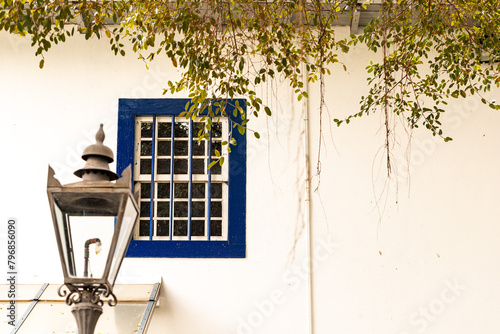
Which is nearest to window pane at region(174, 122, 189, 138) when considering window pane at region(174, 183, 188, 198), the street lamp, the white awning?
window pane at region(174, 183, 188, 198)

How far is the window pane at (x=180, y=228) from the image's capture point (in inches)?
250

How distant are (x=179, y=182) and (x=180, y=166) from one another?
16 cm

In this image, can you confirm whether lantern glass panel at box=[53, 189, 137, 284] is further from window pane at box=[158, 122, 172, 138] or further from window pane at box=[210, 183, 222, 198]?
window pane at box=[158, 122, 172, 138]

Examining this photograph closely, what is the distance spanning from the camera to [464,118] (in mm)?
6426

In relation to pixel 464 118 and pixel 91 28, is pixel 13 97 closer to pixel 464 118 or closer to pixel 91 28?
pixel 91 28

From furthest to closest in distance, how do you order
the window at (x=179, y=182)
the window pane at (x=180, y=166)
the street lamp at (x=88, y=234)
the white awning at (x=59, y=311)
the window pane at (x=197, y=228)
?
the window pane at (x=180, y=166) < the window pane at (x=197, y=228) < the window at (x=179, y=182) < the white awning at (x=59, y=311) < the street lamp at (x=88, y=234)

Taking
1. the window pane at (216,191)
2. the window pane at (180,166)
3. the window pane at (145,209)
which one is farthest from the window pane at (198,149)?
the window pane at (145,209)

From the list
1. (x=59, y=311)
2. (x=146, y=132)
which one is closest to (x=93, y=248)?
Answer: (x=59, y=311)

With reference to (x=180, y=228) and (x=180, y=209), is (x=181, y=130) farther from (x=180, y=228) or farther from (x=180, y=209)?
(x=180, y=228)

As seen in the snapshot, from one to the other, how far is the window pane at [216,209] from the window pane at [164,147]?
0.66 meters

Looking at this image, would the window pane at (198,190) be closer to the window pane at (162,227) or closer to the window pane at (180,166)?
the window pane at (180,166)

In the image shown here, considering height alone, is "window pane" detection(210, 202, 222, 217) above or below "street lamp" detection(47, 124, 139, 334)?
above

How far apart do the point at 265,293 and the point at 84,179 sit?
341 cm

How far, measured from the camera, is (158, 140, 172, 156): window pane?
21.3 ft
